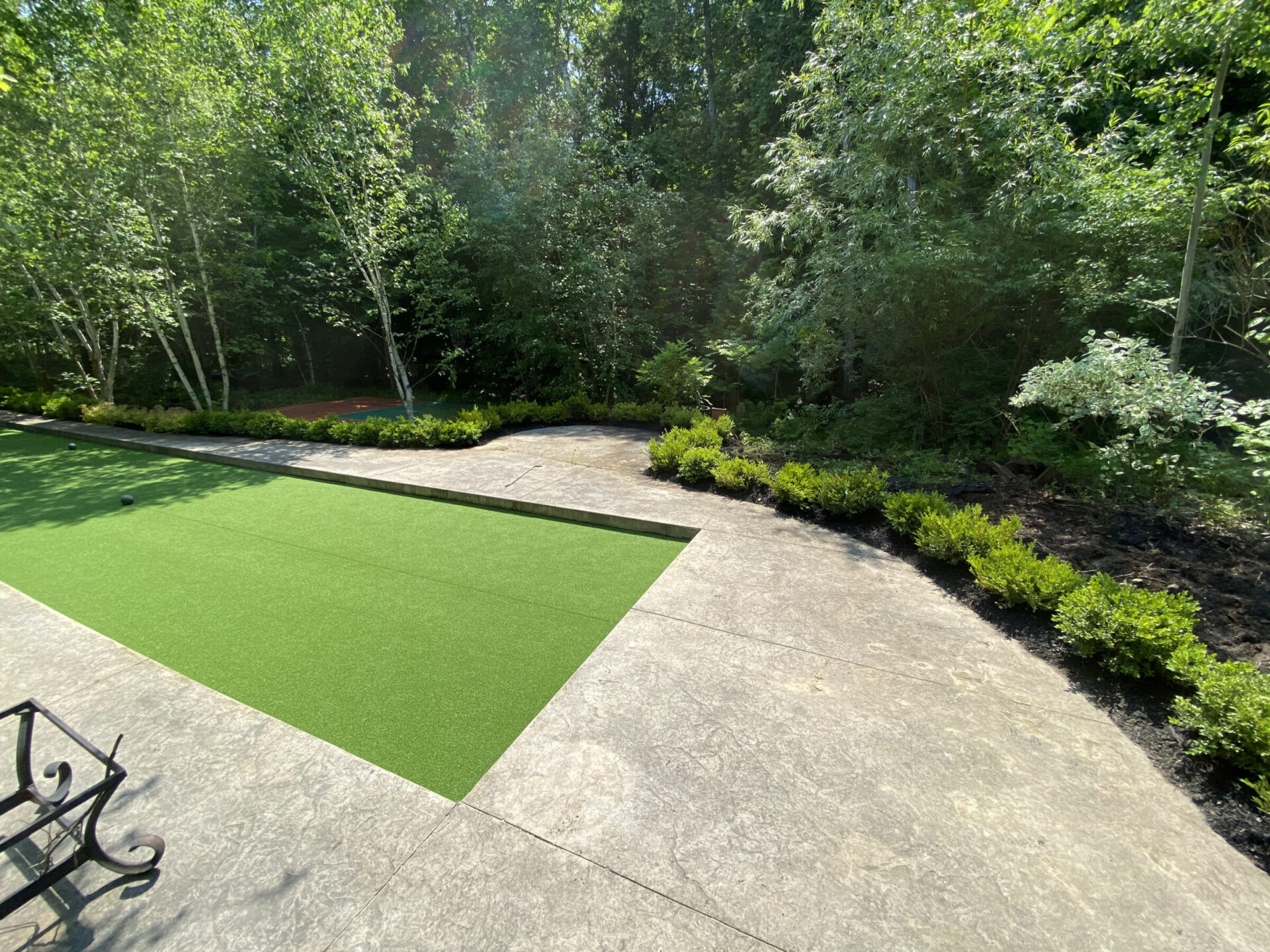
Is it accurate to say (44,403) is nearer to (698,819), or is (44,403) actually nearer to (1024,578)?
(698,819)

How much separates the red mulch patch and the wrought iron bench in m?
11.3

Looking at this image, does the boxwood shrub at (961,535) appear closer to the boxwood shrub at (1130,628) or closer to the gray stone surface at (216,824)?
the boxwood shrub at (1130,628)

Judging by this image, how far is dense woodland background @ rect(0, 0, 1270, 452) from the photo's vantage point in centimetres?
464

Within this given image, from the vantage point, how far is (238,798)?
1.93m

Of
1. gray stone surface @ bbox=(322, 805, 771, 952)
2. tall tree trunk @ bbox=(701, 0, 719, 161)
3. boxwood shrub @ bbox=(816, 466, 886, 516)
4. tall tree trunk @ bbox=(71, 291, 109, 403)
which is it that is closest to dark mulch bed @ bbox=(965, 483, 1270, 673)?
boxwood shrub @ bbox=(816, 466, 886, 516)

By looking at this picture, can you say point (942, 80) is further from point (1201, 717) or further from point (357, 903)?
point (357, 903)

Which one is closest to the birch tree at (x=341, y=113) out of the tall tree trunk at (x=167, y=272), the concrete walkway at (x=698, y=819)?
the tall tree trunk at (x=167, y=272)

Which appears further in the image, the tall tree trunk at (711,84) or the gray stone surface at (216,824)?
the tall tree trunk at (711,84)

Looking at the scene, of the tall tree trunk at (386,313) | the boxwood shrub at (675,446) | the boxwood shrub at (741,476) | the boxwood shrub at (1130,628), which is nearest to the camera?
the boxwood shrub at (1130,628)

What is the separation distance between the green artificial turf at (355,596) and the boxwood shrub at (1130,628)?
7.64ft

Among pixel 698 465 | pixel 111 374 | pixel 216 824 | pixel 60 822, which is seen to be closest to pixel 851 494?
pixel 698 465

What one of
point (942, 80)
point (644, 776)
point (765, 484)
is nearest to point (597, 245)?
point (942, 80)

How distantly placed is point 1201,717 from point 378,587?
4241 mm

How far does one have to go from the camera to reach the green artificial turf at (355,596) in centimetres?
244
